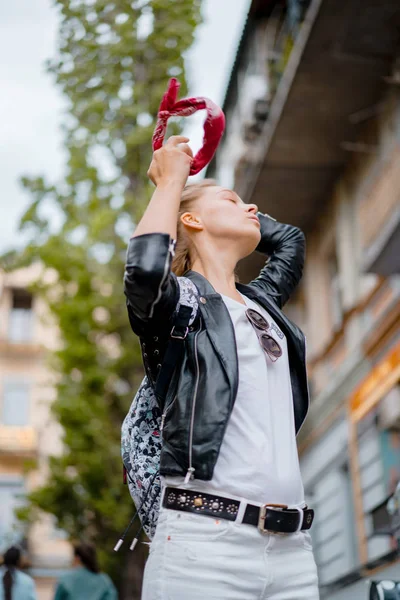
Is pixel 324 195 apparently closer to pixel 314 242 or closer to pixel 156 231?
pixel 314 242

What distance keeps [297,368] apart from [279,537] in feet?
2.07

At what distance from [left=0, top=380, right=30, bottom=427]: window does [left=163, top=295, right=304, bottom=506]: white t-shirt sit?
3129cm

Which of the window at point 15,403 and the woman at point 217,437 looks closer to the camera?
the woman at point 217,437

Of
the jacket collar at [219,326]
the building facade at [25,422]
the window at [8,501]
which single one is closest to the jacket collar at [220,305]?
the jacket collar at [219,326]

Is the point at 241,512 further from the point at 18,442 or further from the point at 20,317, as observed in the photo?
the point at 20,317

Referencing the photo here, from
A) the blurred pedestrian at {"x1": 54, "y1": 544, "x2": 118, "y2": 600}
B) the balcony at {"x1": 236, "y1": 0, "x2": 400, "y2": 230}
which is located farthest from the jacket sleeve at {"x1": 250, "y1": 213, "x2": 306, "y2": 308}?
the balcony at {"x1": 236, "y1": 0, "x2": 400, "y2": 230}

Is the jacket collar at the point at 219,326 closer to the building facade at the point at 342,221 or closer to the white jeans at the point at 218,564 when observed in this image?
the white jeans at the point at 218,564

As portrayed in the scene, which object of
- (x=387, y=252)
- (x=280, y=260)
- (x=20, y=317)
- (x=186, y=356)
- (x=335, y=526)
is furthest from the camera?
(x=20, y=317)

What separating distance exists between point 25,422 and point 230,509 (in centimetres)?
3165

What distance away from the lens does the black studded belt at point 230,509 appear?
7.40 ft

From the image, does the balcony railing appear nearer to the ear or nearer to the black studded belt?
the ear

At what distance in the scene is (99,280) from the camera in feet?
45.6

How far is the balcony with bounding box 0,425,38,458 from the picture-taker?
31578 mm

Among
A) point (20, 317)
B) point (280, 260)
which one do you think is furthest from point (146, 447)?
point (20, 317)
